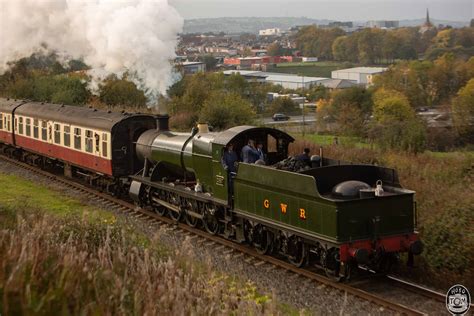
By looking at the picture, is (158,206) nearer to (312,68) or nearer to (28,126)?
(28,126)

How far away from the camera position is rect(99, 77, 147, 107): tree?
4672cm

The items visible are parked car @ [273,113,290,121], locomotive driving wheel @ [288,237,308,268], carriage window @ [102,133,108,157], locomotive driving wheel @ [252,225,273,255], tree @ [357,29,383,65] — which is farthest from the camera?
tree @ [357,29,383,65]

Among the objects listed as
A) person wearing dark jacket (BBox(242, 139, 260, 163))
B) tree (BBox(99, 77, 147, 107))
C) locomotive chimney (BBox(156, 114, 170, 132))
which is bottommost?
person wearing dark jacket (BBox(242, 139, 260, 163))

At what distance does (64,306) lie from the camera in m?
5.80

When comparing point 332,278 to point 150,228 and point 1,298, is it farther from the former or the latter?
point 1,298

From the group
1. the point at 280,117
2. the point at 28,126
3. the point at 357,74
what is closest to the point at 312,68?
the point at 357,74

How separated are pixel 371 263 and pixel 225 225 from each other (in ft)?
13.9

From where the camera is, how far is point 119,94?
47.2 metres

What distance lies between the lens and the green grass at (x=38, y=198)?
18.9 m

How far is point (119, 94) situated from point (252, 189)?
34029mm

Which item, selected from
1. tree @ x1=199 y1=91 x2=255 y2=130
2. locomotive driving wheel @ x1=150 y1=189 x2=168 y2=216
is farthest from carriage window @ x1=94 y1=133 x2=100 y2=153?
tree @ x1=199 y1=91 x2=255 y2=130

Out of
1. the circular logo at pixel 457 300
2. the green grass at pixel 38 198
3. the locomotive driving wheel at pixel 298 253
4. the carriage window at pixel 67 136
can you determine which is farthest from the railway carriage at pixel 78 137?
the circular logo at pixel 457 300

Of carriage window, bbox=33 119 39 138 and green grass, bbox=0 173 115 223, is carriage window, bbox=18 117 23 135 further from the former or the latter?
green grass, bbox=0 173 115 223

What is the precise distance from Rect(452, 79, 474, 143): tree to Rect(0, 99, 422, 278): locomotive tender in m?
37.9
